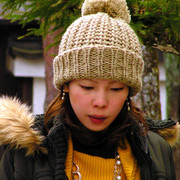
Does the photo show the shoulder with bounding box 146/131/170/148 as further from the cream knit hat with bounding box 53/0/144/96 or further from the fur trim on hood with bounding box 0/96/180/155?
the fur trim on hood with bounding box 0/96/180/155

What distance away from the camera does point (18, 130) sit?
86.2 inches

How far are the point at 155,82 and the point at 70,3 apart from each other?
159cm

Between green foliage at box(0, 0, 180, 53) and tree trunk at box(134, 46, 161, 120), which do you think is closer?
green foliage at box(0, 0, 180, 53)

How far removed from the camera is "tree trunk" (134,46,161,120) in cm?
391

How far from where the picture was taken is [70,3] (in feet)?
8.98

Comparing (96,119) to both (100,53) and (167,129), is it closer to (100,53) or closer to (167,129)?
(100,53)

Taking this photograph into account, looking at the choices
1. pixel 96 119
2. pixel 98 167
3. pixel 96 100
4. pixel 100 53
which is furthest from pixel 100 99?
pixel 98 167

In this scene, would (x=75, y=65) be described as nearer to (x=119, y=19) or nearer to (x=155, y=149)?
(x=119, y=19)

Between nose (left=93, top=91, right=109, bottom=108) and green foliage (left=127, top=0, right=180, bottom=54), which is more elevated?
green foliage (left=127, top=0, right=180, bottom=54)

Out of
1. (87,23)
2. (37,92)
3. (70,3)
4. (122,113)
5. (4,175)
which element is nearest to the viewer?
(4,175)

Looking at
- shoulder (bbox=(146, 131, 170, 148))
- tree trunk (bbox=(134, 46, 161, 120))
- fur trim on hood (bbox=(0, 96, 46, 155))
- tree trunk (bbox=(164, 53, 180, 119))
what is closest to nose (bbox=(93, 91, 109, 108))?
fur trim on hood (bbox=(0, 96, 46, 155))

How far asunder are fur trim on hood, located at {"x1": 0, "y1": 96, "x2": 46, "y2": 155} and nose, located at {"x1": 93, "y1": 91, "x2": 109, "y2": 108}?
39cm

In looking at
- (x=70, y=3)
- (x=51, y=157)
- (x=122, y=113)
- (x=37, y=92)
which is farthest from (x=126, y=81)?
(x=37, y=92)

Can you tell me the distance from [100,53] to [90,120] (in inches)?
15.4
